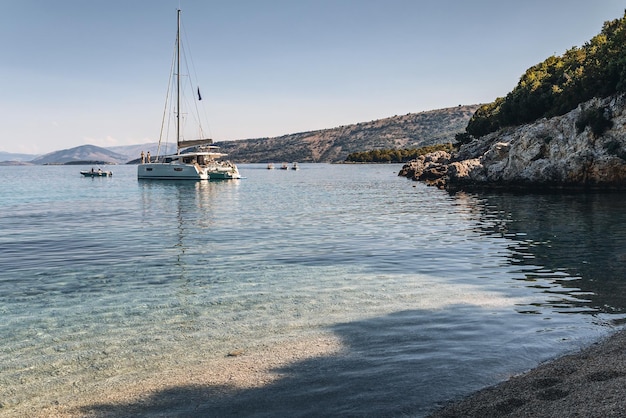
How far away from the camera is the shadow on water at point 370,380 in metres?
6.87

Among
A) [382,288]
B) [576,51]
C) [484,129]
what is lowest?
[382,288]

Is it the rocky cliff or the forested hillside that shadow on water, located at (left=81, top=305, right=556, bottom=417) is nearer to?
the rocky cliff

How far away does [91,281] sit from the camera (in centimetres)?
1514

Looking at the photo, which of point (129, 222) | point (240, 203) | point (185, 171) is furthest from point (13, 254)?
point (185, 171)

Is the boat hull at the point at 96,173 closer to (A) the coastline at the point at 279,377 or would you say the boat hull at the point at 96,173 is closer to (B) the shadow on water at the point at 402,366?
(B) the shadow on water at the point at 402,366

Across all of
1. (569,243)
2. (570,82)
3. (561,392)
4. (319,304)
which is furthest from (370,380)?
(570,82)

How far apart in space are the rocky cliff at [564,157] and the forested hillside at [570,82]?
3769mm

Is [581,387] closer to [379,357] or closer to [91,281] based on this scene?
[379,357]

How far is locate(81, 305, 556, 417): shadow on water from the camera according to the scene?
270 inches

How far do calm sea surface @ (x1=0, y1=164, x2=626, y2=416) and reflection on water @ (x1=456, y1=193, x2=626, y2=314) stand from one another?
0.10 meters

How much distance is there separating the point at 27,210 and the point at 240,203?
16.8 meters

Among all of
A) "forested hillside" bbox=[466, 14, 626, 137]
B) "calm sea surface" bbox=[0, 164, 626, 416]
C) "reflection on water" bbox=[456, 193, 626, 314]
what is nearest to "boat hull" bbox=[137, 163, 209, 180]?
"reflection on water" bbox=[456, 193, 626, 314]

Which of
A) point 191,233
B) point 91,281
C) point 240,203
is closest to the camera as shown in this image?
point 91,281

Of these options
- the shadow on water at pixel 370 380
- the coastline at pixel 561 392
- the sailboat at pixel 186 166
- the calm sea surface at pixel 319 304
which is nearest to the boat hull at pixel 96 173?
the sailboat at pixel 186 166
